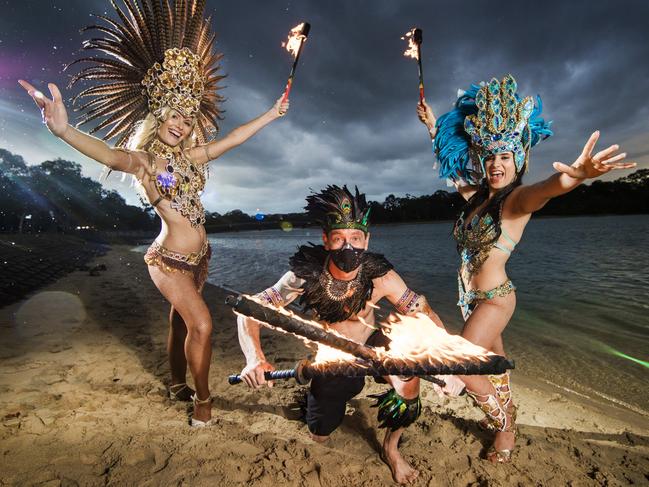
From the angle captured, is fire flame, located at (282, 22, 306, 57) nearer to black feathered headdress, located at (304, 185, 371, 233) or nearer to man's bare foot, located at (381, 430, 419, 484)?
black feathered headdress, located at (304, 185, 371, 233)

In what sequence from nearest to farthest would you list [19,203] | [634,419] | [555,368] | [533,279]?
1. [634,419]
2. [555,368]
3. [533,279]
4. [19,203]

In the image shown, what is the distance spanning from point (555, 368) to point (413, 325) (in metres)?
4.42

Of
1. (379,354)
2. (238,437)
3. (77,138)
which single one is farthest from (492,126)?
(238,437)

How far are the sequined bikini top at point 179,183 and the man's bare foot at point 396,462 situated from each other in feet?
9.63

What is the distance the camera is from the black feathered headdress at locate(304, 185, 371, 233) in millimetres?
2934

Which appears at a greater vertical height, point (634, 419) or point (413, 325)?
point (413, 325)

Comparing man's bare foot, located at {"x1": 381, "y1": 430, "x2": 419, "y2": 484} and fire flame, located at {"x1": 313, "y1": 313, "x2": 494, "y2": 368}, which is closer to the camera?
fire flame, located at {"x1": 313, "y1": 313, "x2": 494, "y2": 368}

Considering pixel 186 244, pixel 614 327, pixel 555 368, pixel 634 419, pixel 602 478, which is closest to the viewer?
pixel 602 478

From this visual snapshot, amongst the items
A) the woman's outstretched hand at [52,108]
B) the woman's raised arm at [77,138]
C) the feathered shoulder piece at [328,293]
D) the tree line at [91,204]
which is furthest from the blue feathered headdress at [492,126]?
the tree line at [91,204]

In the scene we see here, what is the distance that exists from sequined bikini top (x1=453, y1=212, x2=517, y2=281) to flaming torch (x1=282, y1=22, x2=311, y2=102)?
2.81 metres

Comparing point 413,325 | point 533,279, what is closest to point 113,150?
point 413,325

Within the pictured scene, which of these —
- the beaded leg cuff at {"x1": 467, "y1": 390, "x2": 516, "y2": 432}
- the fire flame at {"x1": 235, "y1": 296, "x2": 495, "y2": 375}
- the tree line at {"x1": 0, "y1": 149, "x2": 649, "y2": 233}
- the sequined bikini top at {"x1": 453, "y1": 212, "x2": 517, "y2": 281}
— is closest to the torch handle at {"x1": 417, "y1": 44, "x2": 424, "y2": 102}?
the sequined bikini top at {"x1": 453, "y1": 212, "x2": 517, "y2": 281}

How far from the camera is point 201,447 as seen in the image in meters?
2.95

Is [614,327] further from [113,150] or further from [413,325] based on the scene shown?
[113,150]
